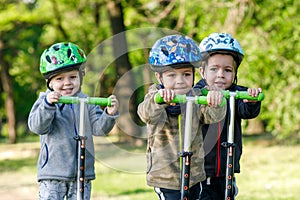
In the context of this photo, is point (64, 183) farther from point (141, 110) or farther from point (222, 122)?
point (222, 122)

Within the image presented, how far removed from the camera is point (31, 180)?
12859mm

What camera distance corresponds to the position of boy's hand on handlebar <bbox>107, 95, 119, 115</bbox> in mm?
5135

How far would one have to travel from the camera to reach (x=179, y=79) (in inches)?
197

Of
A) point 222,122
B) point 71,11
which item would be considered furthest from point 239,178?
point 71,11

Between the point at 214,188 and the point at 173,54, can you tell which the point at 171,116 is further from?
the point at 214,188

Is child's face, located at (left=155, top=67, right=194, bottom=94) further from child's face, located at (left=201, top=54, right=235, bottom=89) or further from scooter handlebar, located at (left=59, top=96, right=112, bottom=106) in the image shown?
child's face, located at (left=201, top=54, right=235, bottom=89)

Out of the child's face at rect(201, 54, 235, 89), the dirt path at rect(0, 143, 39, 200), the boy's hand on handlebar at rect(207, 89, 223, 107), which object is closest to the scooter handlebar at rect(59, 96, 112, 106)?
the boy's hand on handlebar at rect(207, 89, 223, 107)

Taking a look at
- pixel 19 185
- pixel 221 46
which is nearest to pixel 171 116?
pixel 221 46

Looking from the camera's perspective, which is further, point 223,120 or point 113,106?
point 223,120

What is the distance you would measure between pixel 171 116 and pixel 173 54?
50 centimetres

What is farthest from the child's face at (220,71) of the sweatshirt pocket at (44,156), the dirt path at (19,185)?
the dirt path at (19,185)

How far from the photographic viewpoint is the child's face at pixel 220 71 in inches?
221

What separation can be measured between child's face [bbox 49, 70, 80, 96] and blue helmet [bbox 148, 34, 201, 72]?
2.50ft

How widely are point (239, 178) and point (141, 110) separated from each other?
760cm
